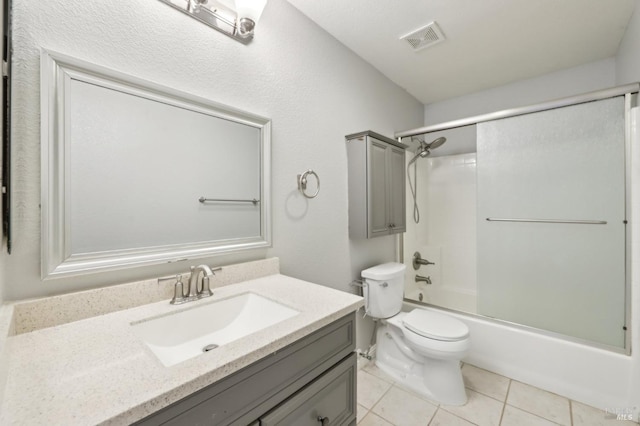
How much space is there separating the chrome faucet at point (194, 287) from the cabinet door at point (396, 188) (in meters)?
1.43

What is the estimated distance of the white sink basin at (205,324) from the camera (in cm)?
87

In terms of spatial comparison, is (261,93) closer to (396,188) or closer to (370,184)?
(370,184)

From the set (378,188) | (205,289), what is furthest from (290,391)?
(378,188)

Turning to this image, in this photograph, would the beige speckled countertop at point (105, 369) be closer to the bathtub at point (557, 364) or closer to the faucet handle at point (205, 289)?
the faucet handle at point (205, 289)

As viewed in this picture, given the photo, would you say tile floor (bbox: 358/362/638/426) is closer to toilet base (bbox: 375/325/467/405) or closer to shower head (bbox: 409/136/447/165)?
toilet base (bbox: 375/325/467/405)

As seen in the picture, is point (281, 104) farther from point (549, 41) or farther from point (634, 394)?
point (634, 394)

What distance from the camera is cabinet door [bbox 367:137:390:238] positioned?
6.08 feet

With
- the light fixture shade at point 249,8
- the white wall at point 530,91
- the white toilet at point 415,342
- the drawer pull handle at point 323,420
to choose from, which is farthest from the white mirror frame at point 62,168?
the white wall at point 530,91

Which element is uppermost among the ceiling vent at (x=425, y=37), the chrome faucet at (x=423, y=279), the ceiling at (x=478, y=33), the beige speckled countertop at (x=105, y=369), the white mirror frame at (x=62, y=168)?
the ceiling at (x=478, y=33)

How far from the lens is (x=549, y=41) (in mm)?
1881

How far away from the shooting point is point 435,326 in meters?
1.70

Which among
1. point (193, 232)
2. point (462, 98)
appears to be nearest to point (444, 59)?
point (462, 98)

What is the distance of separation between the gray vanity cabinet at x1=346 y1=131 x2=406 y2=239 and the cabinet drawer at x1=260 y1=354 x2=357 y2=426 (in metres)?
0.99

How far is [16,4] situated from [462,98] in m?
3.16
